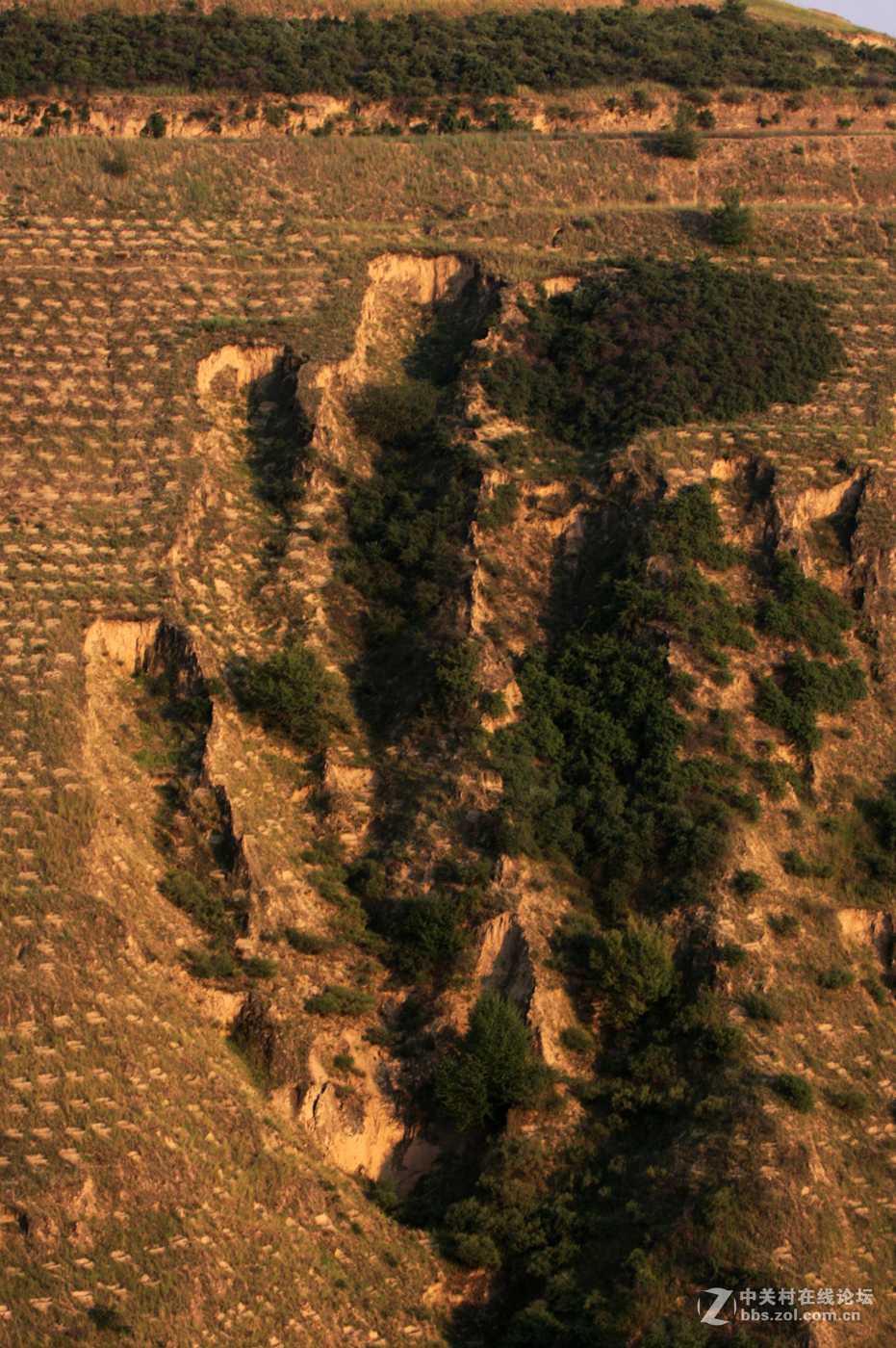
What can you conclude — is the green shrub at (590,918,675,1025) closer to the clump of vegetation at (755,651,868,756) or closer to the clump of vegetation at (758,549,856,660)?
the clump of vegetation at (755,651,868,756)

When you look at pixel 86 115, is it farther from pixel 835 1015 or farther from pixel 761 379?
pixel 835 1015

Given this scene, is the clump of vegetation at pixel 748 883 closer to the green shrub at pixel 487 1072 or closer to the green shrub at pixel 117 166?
the green shrub at pixel 487 1072

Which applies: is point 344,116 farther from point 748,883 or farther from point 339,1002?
point 339,1002

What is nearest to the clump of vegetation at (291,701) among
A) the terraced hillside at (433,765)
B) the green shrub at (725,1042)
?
the terraced hillside at (433,765)

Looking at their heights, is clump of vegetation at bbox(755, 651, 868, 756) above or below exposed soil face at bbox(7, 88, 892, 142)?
below

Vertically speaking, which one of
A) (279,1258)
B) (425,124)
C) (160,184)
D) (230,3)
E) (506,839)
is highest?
(230,3)

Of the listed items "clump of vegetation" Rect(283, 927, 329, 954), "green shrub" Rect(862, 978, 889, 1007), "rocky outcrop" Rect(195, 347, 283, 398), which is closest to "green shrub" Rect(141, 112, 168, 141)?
"rocky outcrop" Rect(195, 347, 283, 398)

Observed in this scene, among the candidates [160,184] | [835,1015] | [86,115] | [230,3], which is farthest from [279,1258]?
[230,3]
